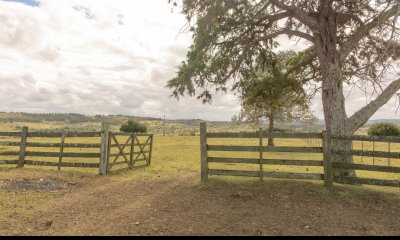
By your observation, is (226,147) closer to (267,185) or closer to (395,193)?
(267,185)

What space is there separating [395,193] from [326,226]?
4.61 metres

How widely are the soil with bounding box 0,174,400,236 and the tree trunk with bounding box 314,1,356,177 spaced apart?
2.64m

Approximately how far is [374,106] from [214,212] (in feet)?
25.4

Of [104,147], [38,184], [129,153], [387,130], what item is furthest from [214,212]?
[387,130]

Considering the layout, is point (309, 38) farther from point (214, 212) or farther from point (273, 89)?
point (214, 212)

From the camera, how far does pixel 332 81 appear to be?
1281 cm

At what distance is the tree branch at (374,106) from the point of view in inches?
506

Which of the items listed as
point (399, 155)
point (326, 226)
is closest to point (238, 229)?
point (326, 226)

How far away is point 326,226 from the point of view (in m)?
8.14

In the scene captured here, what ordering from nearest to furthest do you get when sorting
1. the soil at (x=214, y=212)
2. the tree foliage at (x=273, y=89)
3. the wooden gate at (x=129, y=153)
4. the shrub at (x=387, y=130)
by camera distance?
the soil at (x=214, y=212) < the tree foliage at (x=273, y=89) < the wooden gate at (x=129, y=153) < the shrub at (x=387, y=130)

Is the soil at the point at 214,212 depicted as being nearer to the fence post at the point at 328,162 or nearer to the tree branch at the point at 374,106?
the fence post at the point at 328,162

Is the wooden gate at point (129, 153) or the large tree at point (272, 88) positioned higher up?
the large tree at point (272, 88)

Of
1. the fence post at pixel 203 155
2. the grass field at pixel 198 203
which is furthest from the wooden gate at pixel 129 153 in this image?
the fence post at pixel 203 155

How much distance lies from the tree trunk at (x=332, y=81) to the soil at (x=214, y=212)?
2644 mm
